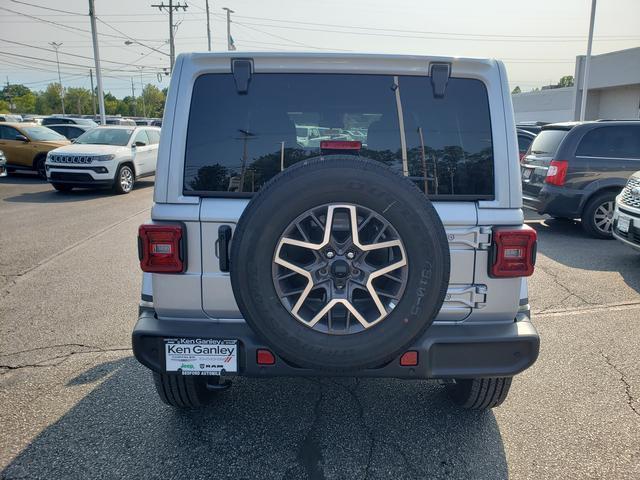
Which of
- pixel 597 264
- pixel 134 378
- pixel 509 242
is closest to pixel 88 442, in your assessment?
pixel 134 378

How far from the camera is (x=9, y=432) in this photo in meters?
2.85

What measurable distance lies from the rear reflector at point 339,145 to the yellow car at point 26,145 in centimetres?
1584

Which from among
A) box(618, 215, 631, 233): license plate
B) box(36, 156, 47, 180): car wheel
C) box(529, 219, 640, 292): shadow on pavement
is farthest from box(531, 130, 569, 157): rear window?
box(36, 156, 47, 180): car wheel

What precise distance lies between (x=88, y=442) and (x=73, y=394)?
634mm

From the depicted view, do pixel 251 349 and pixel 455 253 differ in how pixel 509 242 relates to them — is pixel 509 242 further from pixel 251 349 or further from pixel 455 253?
pixel 251 349

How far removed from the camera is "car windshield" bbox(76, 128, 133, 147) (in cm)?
1348

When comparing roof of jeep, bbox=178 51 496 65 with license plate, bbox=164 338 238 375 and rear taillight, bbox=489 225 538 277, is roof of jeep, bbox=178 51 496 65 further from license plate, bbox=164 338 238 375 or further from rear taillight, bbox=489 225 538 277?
license plate, bbox=164 338 238 375

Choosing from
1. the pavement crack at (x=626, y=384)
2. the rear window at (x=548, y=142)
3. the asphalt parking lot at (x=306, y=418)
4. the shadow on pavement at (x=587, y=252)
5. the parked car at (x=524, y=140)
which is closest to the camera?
the asphalt parking lot at (x=306, y=418)

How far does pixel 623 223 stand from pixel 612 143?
2.46 m

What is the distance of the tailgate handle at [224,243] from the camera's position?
7.74ft

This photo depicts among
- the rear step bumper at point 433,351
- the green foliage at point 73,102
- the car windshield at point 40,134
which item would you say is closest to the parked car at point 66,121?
the car windshield at point 40,134

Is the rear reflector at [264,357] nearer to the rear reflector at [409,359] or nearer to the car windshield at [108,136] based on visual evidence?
the rear reflector at [409,359]

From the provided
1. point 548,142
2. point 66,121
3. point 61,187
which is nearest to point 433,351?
point 548,142

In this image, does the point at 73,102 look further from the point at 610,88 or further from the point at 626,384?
the point at 626,384
